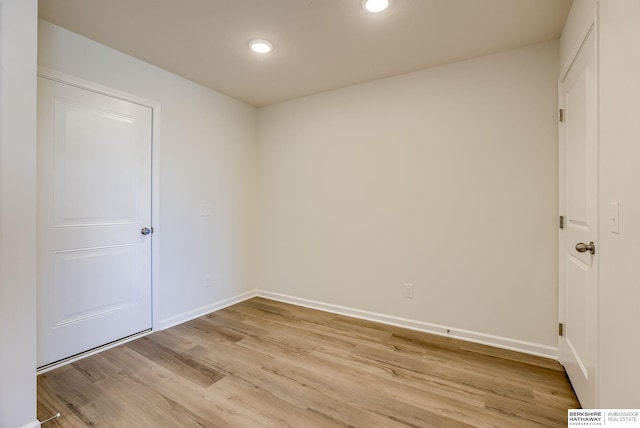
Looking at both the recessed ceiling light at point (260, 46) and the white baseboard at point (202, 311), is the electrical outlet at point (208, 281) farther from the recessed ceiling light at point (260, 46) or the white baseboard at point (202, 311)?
the recessed ceiling light at point (260, 46)

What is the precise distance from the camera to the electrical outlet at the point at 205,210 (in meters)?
3.14

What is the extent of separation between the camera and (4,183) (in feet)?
4.56

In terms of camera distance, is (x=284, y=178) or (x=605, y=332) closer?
(x=605, y=332)

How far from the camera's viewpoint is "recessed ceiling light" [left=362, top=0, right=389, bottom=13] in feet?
5.94

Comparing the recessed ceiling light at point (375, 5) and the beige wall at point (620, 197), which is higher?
the recessed ceiling light at point (375, 5)

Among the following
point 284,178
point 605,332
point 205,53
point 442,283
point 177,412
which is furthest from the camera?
point 284,178

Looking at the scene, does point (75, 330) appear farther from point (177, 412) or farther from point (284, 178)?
point (284, 178)

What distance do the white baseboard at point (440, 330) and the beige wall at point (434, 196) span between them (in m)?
0.03

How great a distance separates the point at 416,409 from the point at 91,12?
323cm

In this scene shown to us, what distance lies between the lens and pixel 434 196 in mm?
2662

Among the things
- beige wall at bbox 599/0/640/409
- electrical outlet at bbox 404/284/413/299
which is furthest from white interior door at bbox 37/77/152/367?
beige wall at bbox 599/0/640/409

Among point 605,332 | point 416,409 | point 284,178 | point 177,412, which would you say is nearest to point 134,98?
point 284,178

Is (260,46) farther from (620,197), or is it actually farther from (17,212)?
(620,197)

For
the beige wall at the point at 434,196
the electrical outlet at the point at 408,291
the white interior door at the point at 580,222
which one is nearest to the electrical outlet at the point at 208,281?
the beige wall at the point at 434,196
